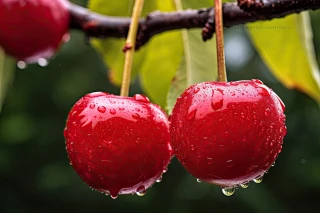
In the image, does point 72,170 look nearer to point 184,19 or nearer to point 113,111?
point 184,19

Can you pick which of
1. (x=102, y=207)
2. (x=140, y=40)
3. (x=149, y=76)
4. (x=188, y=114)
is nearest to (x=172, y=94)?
(x=140, y=40)

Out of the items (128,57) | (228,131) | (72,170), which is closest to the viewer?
(228,131)

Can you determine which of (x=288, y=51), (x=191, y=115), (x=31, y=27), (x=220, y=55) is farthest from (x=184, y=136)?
(x=288, y=51)

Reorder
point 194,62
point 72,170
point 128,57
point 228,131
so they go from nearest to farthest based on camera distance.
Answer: point 228,131
point 128,57
point 194,62
point 72,170

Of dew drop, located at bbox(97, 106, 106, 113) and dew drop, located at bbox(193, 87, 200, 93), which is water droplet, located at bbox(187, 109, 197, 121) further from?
dew drop, located at bbox(97, 106, 106, 113)

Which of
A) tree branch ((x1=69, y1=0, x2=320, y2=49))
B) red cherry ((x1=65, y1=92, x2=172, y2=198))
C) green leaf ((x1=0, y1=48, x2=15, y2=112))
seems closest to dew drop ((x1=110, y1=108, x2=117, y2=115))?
red cherry ((x1=65, y1=92, x2=172, y2=198))

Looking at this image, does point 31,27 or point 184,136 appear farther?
point 31,27

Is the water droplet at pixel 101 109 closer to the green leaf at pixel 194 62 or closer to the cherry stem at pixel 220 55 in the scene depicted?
the cherry stem at pixel 220 55
